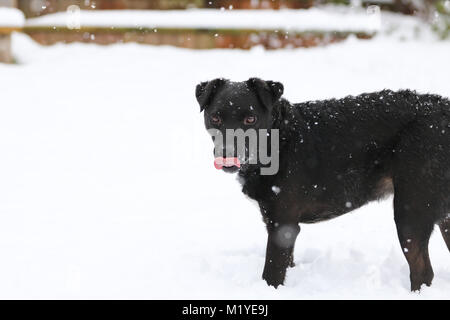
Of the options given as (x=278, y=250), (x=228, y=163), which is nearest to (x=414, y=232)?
(x=278, y=250)

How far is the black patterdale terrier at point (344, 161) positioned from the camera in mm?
3930

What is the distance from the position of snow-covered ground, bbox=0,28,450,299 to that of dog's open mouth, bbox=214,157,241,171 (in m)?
0.85

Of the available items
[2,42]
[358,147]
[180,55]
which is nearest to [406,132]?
[358,147]

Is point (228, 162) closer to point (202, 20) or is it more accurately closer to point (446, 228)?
point (446, 228)

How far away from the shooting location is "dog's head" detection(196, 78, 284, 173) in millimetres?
3999

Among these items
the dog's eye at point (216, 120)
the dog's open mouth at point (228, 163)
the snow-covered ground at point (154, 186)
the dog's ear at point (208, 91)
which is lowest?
the snow-covered ground at point (154, 186)

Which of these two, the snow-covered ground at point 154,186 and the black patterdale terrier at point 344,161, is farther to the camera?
the snow-covered ground at point 154,186

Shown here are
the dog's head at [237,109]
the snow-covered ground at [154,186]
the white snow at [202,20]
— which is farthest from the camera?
A: the white snow at [202,20]

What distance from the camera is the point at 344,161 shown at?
13.6 feet

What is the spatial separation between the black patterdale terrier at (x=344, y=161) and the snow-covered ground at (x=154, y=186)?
451mm

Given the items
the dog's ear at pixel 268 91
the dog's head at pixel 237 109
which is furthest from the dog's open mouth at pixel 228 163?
the dog's ear at pixel 268 91

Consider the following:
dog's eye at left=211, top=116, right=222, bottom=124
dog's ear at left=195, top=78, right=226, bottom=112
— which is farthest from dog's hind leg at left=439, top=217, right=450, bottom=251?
dog's ear at left=195, top=78, right=226, bottom=112

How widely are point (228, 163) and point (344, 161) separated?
851 millimetres

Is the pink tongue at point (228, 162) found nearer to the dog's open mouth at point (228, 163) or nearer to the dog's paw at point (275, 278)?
the dog's open mouth at point (228, 163)
